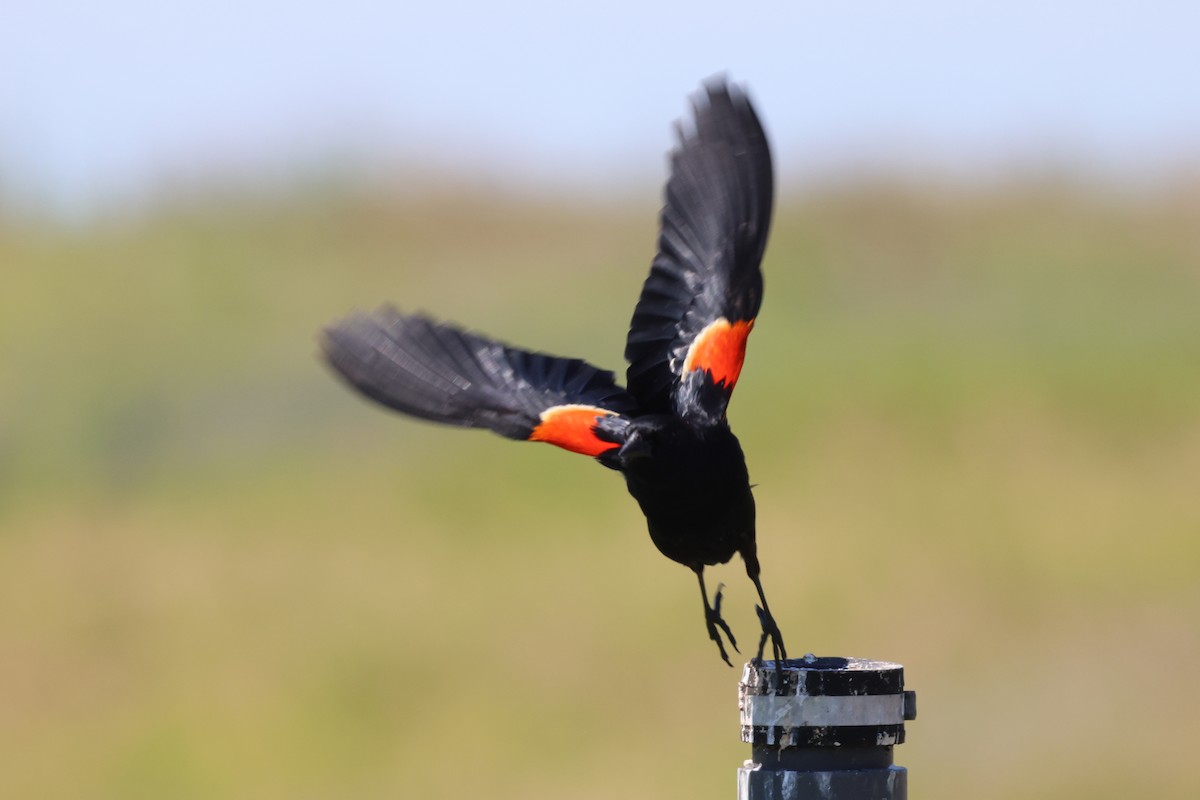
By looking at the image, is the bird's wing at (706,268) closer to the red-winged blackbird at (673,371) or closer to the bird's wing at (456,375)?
the red-winged blackbird at (673,371)

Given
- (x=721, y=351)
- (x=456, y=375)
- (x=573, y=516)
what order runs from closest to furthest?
(x=721, y=351), (x=456, y=375), (x=573, y=516)

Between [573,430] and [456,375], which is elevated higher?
[456,375]

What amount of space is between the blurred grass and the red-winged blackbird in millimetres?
6894

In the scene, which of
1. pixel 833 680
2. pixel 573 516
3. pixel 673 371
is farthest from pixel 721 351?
pixel 573 516

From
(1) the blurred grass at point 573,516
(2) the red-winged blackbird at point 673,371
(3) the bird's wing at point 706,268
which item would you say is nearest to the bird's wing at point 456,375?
(2) the red-winged blackbird at point 673,371

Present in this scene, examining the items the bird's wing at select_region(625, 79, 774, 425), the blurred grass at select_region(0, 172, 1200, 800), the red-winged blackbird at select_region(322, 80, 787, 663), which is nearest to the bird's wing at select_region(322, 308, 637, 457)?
the red-winged blackbird at select_region(322, 80, 787, 663)

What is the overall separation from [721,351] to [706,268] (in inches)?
13.9

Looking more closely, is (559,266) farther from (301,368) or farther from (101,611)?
(101,611)

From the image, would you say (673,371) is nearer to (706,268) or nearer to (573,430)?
(706,268)

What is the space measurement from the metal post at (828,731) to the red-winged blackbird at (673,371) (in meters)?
0.76

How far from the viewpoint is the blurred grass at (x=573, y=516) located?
13.6m

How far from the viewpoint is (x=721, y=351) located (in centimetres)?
575

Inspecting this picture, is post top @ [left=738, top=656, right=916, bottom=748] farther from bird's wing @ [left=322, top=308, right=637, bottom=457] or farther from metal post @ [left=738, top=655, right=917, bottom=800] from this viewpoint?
bird's wing @ [left=322, top=308, right=637, bottom=457]

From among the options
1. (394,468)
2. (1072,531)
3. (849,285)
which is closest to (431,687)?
(394,468)
